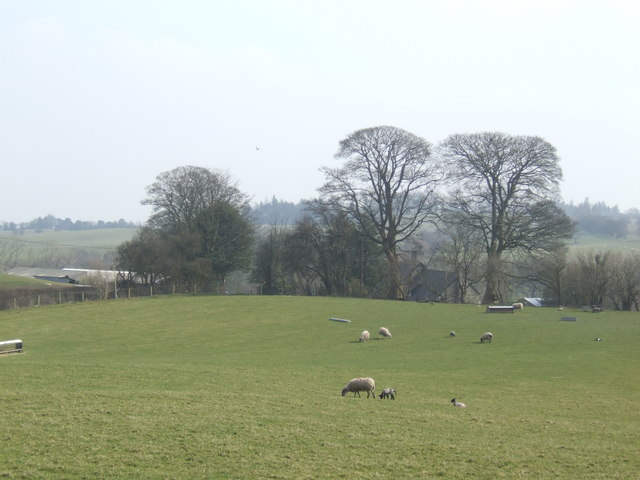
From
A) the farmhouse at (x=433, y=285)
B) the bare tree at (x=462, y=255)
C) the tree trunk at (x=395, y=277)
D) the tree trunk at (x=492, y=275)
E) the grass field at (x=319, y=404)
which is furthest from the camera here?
the farmhouse at (x=433, y=285)

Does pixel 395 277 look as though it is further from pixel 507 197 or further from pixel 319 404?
pixel 319 404

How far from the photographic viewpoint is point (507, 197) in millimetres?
64250

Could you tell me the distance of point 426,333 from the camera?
137 feet

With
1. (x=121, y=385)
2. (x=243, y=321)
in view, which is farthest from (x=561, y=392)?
(x=243, y=321)

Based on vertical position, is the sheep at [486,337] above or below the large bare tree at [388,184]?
below

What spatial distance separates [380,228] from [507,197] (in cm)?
1364

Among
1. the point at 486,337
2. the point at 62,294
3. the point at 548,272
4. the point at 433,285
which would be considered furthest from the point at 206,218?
the point at 486,337

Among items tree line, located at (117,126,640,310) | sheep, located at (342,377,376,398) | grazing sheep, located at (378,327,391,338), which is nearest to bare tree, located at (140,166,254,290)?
tree line, located at (117,126,640,310)

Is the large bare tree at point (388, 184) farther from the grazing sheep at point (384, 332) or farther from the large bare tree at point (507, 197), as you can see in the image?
the grazing sheep at point (384, 332)

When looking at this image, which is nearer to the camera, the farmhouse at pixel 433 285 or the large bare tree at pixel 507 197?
the large bare tree at pixel 507 197

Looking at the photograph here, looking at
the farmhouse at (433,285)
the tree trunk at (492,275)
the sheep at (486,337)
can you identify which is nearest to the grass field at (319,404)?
the sheep at (486,337)

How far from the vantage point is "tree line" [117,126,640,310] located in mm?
64000

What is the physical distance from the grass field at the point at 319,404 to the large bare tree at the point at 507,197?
19904 millimetres

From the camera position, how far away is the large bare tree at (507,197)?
206ft
